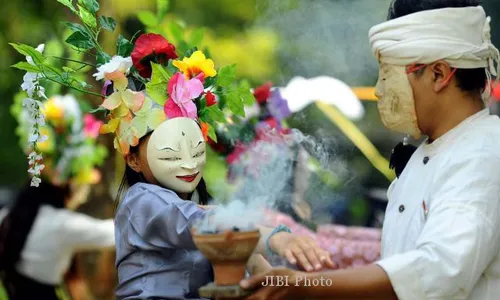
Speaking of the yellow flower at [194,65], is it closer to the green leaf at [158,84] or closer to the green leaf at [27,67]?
the green leaf at [158,84]

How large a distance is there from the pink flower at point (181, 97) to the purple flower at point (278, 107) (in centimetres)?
229

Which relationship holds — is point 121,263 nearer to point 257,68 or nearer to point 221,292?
point 221,292

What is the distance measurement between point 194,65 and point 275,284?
111 centimetres

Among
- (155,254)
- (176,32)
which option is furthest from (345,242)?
(155,254)

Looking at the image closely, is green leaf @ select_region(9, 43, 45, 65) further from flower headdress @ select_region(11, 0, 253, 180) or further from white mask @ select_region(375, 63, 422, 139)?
white mask @ select_region(375, 63, 422, 139)

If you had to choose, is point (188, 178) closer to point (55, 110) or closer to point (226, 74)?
point (226, 74)

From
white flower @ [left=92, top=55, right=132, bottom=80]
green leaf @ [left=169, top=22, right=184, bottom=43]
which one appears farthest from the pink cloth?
white flower @ [left=92, top=55, right=132, bottom=80]

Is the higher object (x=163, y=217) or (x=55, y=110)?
(x=163, y=217)

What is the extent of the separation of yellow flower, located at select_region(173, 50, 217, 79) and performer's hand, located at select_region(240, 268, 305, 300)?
105 cm

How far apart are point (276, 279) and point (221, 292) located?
17 cm

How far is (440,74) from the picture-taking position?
11.4 feet

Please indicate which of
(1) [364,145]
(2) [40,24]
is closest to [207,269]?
(1) [364,145]

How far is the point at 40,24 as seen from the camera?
1223 centimetres

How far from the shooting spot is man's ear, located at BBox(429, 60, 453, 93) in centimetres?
346
